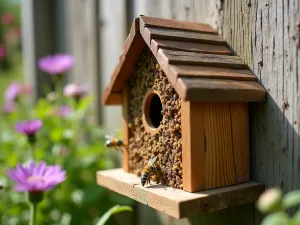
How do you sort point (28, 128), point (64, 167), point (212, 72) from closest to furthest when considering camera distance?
point (212, 72)
point (28, 128)
point (64, 167)

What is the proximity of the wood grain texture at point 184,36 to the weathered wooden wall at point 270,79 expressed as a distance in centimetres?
5

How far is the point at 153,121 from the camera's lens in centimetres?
144

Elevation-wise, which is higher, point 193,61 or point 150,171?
point 193,61

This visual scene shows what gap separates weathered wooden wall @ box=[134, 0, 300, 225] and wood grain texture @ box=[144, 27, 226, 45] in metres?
0.05

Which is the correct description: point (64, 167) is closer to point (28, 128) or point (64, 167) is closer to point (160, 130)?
point (28, 128)

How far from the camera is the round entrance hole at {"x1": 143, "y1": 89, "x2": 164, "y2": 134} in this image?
1353mm

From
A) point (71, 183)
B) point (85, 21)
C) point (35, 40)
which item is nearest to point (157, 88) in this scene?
point (71, 183)

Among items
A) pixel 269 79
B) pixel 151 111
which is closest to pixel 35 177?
pixel 151 111

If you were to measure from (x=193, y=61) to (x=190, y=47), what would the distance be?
0.10 metres

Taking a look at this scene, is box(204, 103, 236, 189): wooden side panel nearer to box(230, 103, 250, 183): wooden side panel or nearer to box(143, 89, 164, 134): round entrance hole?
box(230, 103, 250, 183): wooden side panel

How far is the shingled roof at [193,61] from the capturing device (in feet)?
3.51

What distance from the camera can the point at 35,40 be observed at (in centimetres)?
298

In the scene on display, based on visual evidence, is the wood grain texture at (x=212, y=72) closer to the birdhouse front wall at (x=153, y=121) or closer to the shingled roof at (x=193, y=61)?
the shingled roof at (x=193, y=61)

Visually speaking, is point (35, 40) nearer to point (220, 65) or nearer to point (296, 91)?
point (220, 65)
